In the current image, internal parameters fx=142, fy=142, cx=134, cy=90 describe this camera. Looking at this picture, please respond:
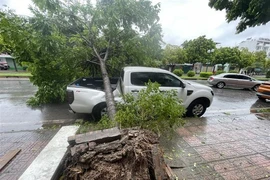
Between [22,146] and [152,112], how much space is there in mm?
3000

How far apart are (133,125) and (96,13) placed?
336cm

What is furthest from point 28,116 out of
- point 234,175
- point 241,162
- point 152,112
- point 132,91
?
point 241,162

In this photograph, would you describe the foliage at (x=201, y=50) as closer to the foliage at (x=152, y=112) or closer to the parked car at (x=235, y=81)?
the parked car at (x=235, y=81)

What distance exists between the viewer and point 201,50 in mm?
25156

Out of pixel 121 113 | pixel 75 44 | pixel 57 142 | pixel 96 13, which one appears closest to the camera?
pixel 121 113

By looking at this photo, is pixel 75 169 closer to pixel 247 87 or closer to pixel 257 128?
pixel 257 128

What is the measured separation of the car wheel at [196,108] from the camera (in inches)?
195

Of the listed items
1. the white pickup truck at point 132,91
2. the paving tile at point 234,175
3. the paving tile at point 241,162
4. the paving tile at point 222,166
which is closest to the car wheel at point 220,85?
the white pickup truck at point 132,91

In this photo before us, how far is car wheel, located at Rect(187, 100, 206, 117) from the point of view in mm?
4941

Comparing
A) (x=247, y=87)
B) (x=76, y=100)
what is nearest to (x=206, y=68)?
(x=247, y=87)

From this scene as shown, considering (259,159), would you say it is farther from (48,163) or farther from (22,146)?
(22,146)

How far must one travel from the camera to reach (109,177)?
68.1 inches

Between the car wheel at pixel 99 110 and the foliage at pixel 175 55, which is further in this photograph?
the foliage at pixel 175 55

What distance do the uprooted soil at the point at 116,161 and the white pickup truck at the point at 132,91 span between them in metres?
2.16
